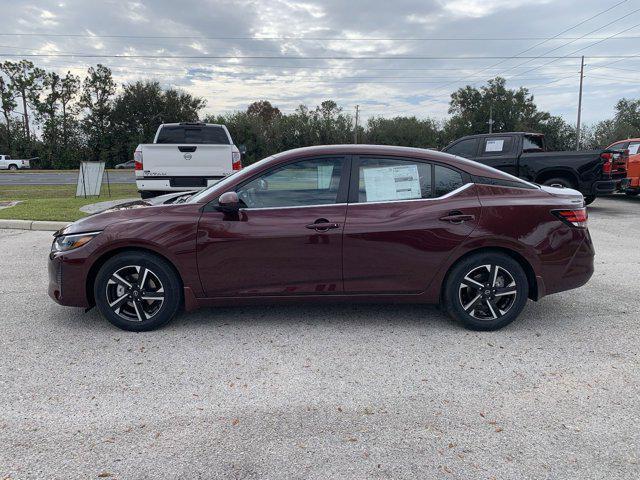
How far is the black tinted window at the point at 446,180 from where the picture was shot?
418cm

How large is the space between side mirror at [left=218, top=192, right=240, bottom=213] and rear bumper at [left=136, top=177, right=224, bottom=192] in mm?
5476

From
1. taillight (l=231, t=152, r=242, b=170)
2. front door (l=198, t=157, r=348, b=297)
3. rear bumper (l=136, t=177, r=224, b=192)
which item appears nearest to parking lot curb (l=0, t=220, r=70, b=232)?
rear bumper (l=136, t=177, r=224, b=192)

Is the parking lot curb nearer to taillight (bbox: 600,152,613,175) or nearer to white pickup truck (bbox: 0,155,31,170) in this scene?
taillight (bbox: 600,152,613,175)

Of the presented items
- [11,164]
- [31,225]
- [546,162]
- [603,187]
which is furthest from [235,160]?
[11,164]

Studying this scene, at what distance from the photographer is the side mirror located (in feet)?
12.9

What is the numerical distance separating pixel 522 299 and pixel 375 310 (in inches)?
53.5

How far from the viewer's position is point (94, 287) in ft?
13.4

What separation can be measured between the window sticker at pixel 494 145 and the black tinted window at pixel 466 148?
29 centimetres

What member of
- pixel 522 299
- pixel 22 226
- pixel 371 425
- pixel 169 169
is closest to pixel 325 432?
pixel 371 425

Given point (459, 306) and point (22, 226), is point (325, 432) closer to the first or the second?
point (459, 306)

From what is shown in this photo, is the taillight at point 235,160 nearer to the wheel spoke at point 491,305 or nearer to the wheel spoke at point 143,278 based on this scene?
the wheel spoke at point 143,278

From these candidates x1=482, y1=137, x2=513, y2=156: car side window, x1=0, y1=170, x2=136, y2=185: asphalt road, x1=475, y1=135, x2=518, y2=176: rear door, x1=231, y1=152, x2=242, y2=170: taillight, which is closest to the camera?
x1=231, y1=152, x2=242, y2=170: taillight

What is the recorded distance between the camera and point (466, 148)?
1223 centimetres

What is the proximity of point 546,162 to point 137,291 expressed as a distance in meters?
10.1
